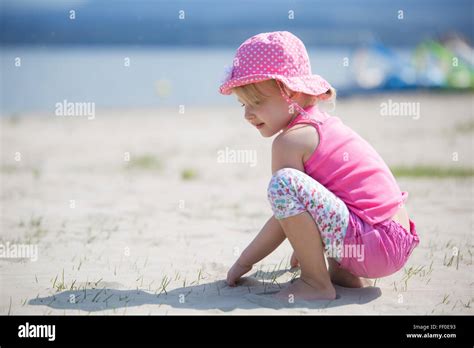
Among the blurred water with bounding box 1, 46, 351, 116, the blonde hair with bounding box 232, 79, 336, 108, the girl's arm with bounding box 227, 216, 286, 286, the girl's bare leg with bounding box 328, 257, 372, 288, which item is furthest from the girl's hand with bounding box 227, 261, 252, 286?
the blurred water with bounding box 1, 46, 351, 116

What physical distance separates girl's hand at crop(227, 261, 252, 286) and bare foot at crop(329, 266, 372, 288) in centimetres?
42

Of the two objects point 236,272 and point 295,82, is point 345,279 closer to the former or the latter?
point 236,272

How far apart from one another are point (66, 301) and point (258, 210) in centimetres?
234

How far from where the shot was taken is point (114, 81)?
1888 cm

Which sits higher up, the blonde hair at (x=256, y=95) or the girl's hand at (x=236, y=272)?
the blonde hair at (x=256, y=95)

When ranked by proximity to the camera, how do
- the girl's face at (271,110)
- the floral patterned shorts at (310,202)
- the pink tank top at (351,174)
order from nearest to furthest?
the floral patterned shorts at (310,202)
the pink tank top at (351,174)
the girl's face at (271,110)

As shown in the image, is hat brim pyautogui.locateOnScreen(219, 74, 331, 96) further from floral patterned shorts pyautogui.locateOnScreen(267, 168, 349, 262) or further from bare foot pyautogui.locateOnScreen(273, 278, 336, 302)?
bare foot pyautogui.locateOnScreen(273, 278, 336, 302)

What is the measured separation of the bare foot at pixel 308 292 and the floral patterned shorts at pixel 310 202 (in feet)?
0.71

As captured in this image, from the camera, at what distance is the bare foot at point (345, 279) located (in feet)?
11.5

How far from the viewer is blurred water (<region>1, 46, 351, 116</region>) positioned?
15359 mm

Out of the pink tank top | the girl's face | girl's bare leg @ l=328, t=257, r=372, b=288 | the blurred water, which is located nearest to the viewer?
the pink tank top

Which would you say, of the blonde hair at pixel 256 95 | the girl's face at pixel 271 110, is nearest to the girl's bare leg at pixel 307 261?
the girl's face at pixel 271 110

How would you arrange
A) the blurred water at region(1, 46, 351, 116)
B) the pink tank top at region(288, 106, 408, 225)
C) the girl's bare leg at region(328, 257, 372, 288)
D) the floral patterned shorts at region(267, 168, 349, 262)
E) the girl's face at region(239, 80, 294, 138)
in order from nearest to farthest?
the floral patterned shorts at region(267, 168, 349, 262)
the pink tank top at region(288, 106, 408, 225)
the girl's face at region(239, 80, 294, 138)
the girl's bare leg at region(328, 257, 372, 288)
the blurred water at region(1, 46, 351, 116)

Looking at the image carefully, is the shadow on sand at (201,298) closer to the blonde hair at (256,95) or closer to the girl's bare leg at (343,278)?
the girl's bare leg at (343,278)
